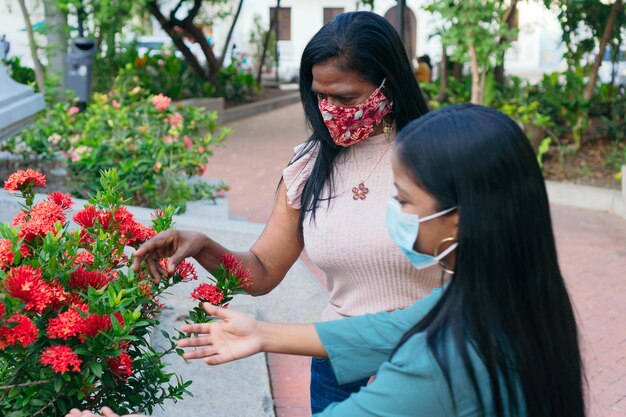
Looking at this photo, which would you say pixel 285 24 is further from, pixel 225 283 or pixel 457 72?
pixel 225 283

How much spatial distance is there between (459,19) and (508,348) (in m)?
8.57

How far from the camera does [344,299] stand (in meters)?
2.48

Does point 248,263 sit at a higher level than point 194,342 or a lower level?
lower

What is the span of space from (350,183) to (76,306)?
33.1 inches

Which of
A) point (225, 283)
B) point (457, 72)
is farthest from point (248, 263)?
point (457, 72)

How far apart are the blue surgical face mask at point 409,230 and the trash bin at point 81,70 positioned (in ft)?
38.2

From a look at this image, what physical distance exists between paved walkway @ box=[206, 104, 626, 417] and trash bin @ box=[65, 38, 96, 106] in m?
2.23

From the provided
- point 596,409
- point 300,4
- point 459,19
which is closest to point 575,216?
point 459,19

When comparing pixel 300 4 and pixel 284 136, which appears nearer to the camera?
pixel 284 136

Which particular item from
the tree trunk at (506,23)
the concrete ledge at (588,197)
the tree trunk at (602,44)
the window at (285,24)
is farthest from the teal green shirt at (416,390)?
the window at (285,24)

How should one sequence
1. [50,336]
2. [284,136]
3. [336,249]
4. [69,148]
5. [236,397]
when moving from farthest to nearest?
[284,136], [69,148], [236,397], [336,249], [50,336]

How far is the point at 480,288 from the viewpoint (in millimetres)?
1540

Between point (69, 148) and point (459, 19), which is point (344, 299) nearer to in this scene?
point (69, 148)

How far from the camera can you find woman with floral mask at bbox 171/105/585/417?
151 centimetres
